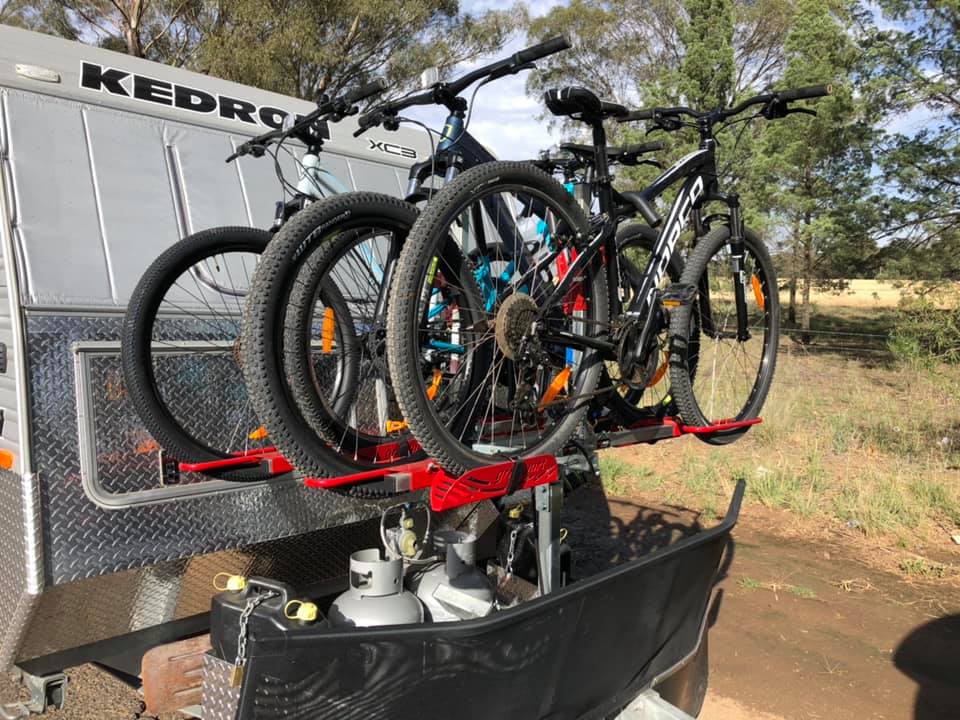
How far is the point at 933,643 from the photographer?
181 inches

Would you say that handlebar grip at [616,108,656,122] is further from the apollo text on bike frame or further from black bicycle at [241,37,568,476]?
the apollo text on bike frame

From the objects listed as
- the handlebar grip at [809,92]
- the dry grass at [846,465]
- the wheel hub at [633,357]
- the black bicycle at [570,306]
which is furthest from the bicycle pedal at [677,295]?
the dry grass at [846,465]

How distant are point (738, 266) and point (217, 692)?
307 centimetres

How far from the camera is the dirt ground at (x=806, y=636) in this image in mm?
3895

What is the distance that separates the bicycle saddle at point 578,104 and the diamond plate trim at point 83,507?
6.25 ft

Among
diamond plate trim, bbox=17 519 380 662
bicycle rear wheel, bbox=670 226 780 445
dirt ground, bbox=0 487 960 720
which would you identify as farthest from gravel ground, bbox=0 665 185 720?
bicycle rear wheel, bbox=670 226 780 445

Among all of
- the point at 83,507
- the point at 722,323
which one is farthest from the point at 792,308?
the point at 83,507

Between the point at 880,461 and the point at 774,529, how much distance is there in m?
2.20

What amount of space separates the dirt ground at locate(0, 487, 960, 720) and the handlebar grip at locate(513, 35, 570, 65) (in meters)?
3.07

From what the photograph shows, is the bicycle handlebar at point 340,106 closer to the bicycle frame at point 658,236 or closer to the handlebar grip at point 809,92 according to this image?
the bicycle frame at point 658,236

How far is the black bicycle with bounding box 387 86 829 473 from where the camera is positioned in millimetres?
2541

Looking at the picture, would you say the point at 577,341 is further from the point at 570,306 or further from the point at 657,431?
the point at 657,431

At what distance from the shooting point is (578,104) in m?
3.25

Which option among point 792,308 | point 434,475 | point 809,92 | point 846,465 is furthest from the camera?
point 792,308
